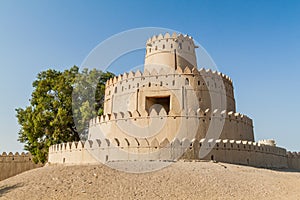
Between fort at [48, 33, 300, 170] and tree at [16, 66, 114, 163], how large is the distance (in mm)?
3229

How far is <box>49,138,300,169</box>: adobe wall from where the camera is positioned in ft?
54.0

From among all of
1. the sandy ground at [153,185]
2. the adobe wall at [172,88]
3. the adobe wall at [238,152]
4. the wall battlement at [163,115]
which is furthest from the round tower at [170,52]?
the sandy ground at [153,185]

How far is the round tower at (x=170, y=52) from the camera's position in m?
25.9

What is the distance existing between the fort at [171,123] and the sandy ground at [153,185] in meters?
2.39

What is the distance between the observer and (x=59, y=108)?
25328mm

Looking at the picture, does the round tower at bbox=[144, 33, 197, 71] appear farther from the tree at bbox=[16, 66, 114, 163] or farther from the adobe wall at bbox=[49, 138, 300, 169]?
the adobe wall at bbox=[49, 138, 300, 169]

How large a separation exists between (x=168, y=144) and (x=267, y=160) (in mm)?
9111

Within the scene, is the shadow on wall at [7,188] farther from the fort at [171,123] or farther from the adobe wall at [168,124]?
the adobe wall at [168,124]

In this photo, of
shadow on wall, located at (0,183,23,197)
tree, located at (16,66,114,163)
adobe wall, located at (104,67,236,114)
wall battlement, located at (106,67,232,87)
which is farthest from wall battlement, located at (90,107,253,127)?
shadow on wall, located at (0,183,23,197)

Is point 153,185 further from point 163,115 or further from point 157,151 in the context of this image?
point 163,115

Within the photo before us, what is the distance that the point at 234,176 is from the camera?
1374 centimetres

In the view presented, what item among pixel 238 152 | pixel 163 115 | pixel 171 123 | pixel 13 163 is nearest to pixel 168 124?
pixel 171 123

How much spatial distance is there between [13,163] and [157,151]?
19971mm

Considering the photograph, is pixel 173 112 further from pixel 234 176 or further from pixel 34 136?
pixel 34 136
